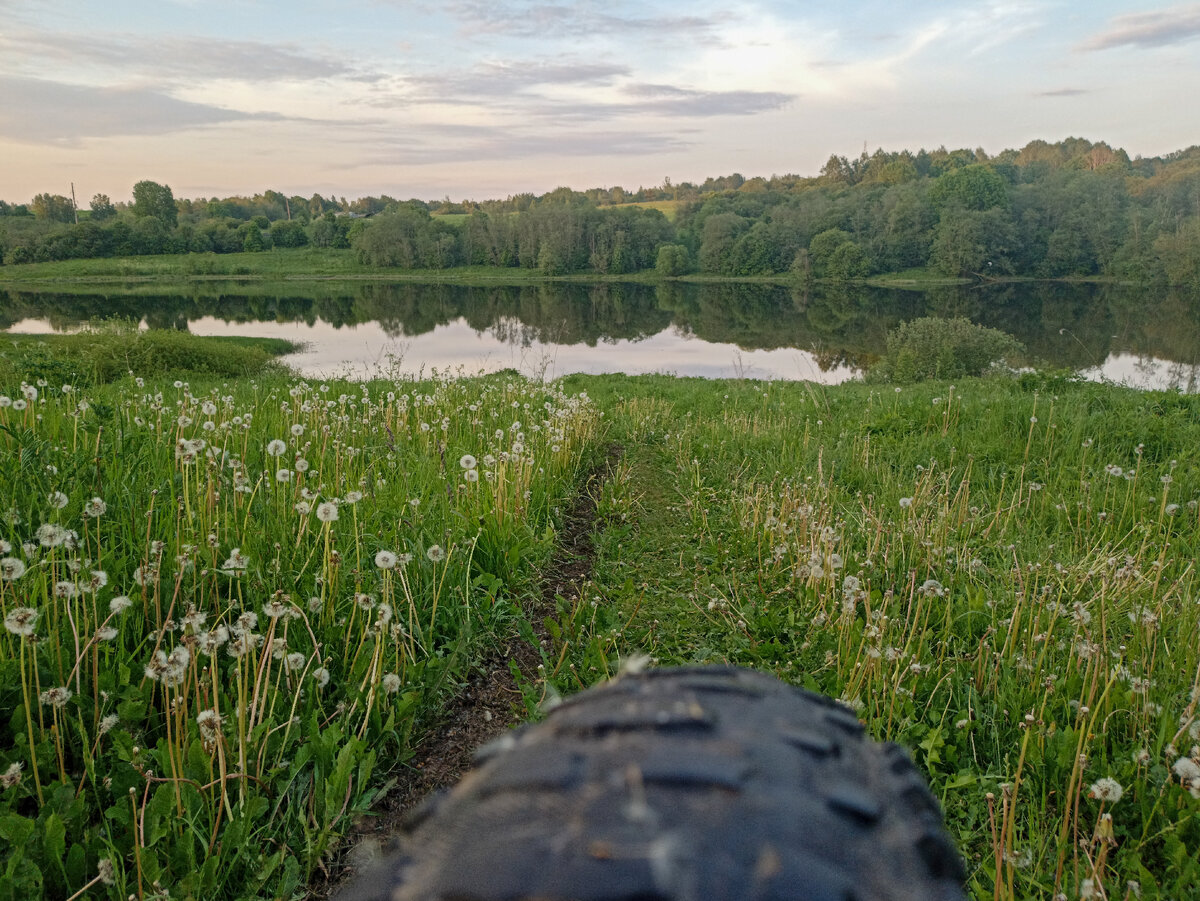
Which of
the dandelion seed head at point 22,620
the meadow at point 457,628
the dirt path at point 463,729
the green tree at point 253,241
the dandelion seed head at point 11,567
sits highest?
the green tree at point 253,241

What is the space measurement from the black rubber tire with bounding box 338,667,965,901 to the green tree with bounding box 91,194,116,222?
7255 inches

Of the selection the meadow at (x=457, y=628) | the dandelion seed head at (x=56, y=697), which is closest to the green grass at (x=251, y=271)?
the meadow at (x=457, y=628)

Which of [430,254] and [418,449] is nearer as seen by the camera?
[418,449]

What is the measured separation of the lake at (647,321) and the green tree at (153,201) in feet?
186

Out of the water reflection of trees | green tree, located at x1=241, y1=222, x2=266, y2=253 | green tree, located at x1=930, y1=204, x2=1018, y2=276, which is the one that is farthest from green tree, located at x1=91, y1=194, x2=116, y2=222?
green tree, located at x1=930, y1=204, x2=1018, y2=276

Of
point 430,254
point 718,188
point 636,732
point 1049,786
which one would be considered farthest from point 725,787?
point 718,188

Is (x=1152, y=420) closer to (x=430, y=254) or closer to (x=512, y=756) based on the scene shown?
(x=512, y=756)

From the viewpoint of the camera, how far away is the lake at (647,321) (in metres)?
40.9

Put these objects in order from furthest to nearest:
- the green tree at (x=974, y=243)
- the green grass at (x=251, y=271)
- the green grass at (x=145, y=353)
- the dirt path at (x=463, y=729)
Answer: the green grass at (x=251, y=271), the green tree at (x=974, y=243), the green grass at (x=145, y=353), the dirt path at (x=463, y=729)

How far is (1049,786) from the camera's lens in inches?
113

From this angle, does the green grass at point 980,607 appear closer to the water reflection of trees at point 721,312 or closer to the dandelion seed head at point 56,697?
the dandelion seed head at point 56,697

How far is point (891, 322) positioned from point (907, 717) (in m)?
64.3

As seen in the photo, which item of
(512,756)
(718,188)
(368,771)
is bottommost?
(368,771)

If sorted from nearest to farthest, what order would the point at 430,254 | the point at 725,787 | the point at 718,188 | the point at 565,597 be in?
the point at 725,787 < the point at 565,597 < the point at 430,254 < the point at 718,188
